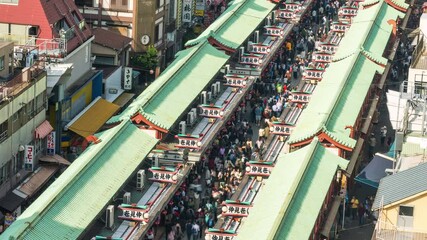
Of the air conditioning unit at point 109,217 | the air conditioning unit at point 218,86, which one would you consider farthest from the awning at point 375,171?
the air conditioning unit at point 218,86

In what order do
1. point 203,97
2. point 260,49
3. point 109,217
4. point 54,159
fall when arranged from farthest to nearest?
point 260,49 → point 203,97 → point 54,159 → point 109,217

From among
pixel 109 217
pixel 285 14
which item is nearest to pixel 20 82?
pixel 109 217

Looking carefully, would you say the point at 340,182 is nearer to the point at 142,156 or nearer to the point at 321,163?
the point at 321,163

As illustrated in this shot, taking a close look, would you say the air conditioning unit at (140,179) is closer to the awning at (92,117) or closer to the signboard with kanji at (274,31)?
the awning at (92,117)

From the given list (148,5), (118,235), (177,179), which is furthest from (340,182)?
(148,5)

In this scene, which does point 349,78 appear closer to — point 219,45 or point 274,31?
point 219,45

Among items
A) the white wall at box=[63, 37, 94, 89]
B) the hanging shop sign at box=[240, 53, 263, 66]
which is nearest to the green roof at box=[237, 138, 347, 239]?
the white wall at box=[63, 37, 94, 89]
